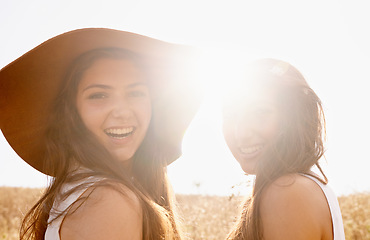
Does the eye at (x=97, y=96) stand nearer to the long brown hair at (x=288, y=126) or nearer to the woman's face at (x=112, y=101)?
the woman's face at (x=112, y=101)

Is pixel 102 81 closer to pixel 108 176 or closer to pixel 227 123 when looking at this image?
pixel 108 176

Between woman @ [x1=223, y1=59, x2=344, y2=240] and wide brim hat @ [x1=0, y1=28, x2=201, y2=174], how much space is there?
516mm

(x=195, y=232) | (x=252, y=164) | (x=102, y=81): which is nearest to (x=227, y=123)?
(x=252, y=164)

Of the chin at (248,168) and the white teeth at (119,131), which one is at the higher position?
the white teeth at (119,131)

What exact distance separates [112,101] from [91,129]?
0.76ft

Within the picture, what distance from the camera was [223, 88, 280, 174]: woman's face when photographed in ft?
9.74

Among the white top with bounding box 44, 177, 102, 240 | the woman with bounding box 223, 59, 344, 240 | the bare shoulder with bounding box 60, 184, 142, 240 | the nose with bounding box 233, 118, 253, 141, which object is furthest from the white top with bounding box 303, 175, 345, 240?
the white top with bounding box 44, 177, 102, 240

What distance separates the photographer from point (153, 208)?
2.46 m

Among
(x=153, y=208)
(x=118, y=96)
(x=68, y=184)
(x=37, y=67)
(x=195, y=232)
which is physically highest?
(x=37, y=67)

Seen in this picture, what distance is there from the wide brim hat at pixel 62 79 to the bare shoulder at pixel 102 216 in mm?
1035

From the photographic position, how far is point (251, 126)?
309 centimetres

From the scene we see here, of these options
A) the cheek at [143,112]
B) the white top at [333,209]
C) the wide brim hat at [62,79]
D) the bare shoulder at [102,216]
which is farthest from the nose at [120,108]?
the white top at [333,209]

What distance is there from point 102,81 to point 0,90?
0.79 meters

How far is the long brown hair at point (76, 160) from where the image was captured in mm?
2438
